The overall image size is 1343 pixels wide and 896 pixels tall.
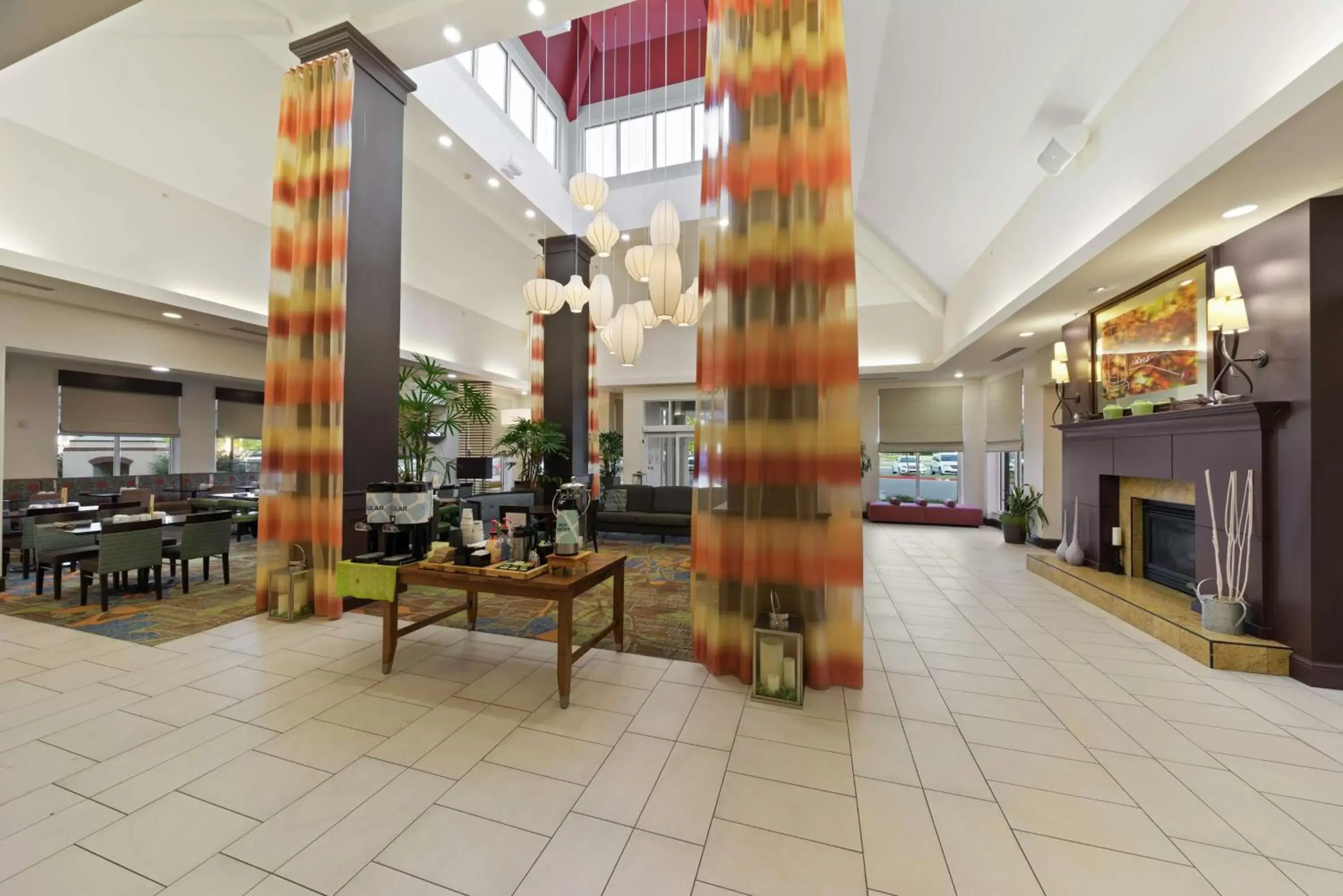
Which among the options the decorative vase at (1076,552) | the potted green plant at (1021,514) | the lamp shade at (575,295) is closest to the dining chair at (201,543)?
the lamp shade at (575,295)

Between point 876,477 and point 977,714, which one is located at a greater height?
point 876,477

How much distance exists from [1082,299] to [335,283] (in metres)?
6.86

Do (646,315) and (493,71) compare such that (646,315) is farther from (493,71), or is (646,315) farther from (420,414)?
(493,71)

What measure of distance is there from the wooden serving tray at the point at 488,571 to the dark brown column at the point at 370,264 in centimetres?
166

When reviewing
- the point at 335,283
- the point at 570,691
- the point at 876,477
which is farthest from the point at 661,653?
the point at 876,477

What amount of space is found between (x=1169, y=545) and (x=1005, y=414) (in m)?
5.23

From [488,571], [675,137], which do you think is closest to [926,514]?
[675,137]

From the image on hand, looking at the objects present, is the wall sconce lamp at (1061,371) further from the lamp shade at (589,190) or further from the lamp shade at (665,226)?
the lamp shade at (589,190)

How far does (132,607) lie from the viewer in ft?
13.2

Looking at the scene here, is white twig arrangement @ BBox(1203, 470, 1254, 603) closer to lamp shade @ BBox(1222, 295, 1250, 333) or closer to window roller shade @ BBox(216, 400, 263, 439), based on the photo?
lamp shade @ BBox(1222, 295, 1250, 333)

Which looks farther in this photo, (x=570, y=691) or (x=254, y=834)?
(x=570, y=691)

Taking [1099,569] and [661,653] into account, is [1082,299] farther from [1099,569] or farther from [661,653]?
[661,653]

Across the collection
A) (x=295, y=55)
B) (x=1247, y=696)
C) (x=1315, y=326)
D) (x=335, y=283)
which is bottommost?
(x=1247, y=696)

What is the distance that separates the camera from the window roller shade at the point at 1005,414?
862 cm
